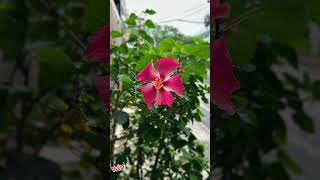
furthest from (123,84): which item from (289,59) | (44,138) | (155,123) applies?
(289,59)

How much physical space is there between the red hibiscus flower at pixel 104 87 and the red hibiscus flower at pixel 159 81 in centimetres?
7

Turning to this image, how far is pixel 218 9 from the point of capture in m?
0.77

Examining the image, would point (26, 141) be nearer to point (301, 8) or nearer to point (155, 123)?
point (155, 123)

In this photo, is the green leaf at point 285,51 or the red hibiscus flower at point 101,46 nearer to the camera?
the red hibiscus flower at point 101,46

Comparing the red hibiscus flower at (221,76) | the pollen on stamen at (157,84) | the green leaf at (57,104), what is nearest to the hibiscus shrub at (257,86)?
the red hibiscus flower at (221,76)

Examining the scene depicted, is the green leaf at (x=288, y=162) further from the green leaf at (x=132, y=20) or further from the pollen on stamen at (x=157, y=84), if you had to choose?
the green leaf at (x=132, y=20)

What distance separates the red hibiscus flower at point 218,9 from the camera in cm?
75

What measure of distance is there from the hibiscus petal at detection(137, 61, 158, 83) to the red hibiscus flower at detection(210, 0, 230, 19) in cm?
17

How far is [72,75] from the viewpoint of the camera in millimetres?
771

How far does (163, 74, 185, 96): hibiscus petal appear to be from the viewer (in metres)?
0.73

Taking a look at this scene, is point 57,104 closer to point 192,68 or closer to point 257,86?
point 192,68

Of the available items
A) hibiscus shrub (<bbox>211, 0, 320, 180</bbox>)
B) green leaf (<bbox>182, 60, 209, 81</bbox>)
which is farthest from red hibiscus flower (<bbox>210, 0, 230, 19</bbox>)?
green leaf (<bbox>182, 60, 209, 81</bbox>)

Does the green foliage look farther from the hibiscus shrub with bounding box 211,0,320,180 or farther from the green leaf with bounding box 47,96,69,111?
the hibiscus shrub with bounding box 211,0,320,180

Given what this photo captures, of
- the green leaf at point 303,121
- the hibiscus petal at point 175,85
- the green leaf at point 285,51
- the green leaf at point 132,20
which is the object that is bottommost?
the green leaf at point 303,121
